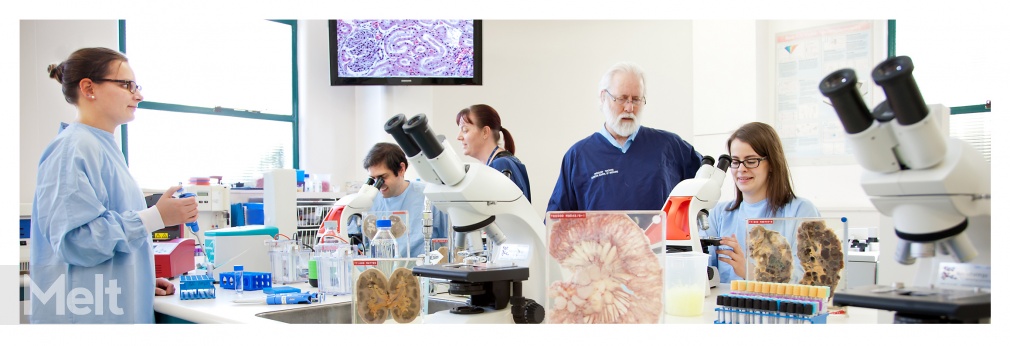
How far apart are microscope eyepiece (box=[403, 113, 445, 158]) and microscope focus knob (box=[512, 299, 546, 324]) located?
1.37ft

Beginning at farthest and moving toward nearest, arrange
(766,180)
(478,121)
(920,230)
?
(478,121) < (766,180) < (920,230)

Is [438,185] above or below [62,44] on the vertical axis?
below

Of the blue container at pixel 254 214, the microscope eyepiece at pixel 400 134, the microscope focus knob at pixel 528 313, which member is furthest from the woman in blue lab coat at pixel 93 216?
the blue container at pixel 254 214

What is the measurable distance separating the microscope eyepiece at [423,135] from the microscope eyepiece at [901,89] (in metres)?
0.91

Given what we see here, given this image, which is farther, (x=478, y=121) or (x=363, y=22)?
(x=363, y=22)

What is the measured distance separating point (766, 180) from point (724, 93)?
Answer: 2611 mm

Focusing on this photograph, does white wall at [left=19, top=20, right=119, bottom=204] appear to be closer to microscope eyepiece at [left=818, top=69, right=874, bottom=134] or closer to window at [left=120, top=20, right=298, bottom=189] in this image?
window at [left=120, top=20, right=298, bottom=189]

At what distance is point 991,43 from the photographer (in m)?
1.23

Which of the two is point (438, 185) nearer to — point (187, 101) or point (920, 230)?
point (920, 230)

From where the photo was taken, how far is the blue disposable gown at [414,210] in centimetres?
330

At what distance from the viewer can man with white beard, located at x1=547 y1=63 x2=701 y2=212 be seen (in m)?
2.97

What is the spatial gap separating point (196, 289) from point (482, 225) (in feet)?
3.57

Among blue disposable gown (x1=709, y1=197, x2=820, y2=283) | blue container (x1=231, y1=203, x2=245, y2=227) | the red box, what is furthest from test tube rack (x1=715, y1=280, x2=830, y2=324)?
blue container (x1=231, y1=203, x2=245, y2=227)

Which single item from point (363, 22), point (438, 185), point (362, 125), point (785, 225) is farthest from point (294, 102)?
point (785, 225)
